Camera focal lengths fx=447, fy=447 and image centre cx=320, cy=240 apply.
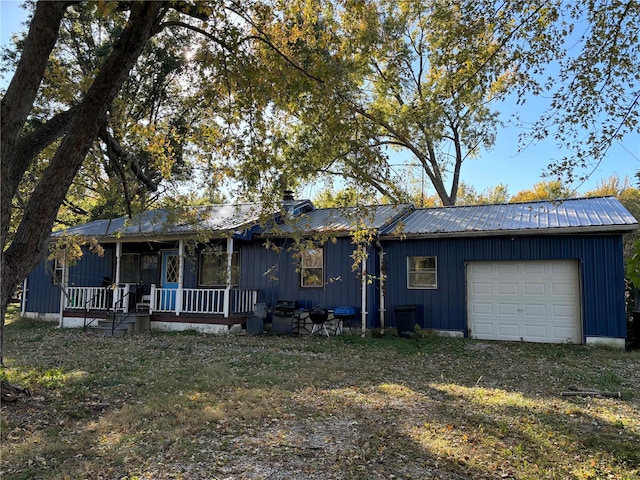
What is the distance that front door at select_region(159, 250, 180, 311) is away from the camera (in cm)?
1448

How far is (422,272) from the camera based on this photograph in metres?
12.1

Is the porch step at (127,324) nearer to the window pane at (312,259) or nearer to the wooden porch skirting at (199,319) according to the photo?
the wooden porch skirting at (199,319)

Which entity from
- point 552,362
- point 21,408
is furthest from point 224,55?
point 552,362

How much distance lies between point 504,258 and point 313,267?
527 centimetres

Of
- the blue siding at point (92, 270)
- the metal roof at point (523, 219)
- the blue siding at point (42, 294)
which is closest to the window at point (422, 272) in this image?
the metal roof at point (523, 219)

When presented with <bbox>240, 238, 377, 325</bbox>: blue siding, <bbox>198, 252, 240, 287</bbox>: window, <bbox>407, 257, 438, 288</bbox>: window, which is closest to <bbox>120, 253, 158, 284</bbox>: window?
<bbox>198, 252, 240, 287</bbox>: window

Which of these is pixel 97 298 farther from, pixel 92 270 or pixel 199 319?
pixel 199 319

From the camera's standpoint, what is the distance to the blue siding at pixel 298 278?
12484 mm

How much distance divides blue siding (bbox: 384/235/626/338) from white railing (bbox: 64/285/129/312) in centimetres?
857

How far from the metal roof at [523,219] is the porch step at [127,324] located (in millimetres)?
7611

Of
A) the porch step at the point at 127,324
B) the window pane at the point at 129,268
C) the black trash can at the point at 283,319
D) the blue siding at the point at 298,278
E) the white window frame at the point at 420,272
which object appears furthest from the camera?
the window pane at the point at 129,268

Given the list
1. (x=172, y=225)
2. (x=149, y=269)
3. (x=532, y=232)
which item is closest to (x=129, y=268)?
(x=149, y=269)

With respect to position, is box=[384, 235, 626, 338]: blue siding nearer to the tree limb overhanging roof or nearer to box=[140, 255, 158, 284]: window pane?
the tree limb overhanging roof

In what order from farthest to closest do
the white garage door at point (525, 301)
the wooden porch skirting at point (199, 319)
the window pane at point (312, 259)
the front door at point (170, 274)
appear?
the front door at point (170, 274), the window pane at point (312, 259), the wooden porch skirting at point (199, 319), the white garage door at point (525, 301)
